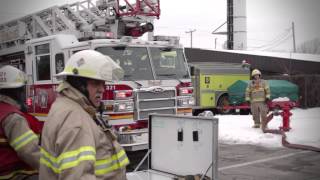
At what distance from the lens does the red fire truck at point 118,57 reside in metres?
8.16

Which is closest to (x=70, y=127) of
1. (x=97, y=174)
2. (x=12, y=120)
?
(x=97, y=174)

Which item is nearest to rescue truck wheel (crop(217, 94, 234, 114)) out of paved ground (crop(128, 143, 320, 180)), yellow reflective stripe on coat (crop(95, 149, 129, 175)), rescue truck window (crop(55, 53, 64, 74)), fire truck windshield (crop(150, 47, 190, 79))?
paved ground (crop(128, 143, 320, 180))

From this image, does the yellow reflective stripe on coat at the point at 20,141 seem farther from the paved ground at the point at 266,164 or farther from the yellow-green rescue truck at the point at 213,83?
the yellow-green rescue truck at the point at 213,83

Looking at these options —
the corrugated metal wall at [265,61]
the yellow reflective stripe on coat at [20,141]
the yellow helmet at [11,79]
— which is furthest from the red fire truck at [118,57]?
the corrugated metal wall at [265,61]

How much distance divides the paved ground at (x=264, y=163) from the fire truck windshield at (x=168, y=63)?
171cm

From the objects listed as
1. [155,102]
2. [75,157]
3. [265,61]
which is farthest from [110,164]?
[265,61]

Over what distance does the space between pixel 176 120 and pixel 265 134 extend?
25.3ft

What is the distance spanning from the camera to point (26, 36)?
36.3 feet

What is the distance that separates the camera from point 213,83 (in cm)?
2008

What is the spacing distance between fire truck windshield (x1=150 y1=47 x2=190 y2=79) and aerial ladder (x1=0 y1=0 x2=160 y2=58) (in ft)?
3.18

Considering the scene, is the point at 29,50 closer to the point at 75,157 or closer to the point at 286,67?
the point at 75,157

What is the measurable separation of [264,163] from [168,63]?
284cm

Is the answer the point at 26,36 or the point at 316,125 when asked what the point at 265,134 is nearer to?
the point at 316,125

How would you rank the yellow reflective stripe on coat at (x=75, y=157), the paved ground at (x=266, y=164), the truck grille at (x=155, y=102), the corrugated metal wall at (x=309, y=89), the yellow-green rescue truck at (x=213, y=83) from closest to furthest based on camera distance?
the yellow reflective stripe on coat at (x=75, y=157), the paved ground at (x=266, y=164), the truck grille at (x=155, y=102), the yellow-green rescue truck at (x=213, y=83), the corrugated metal wall at (x=309, y=89)
